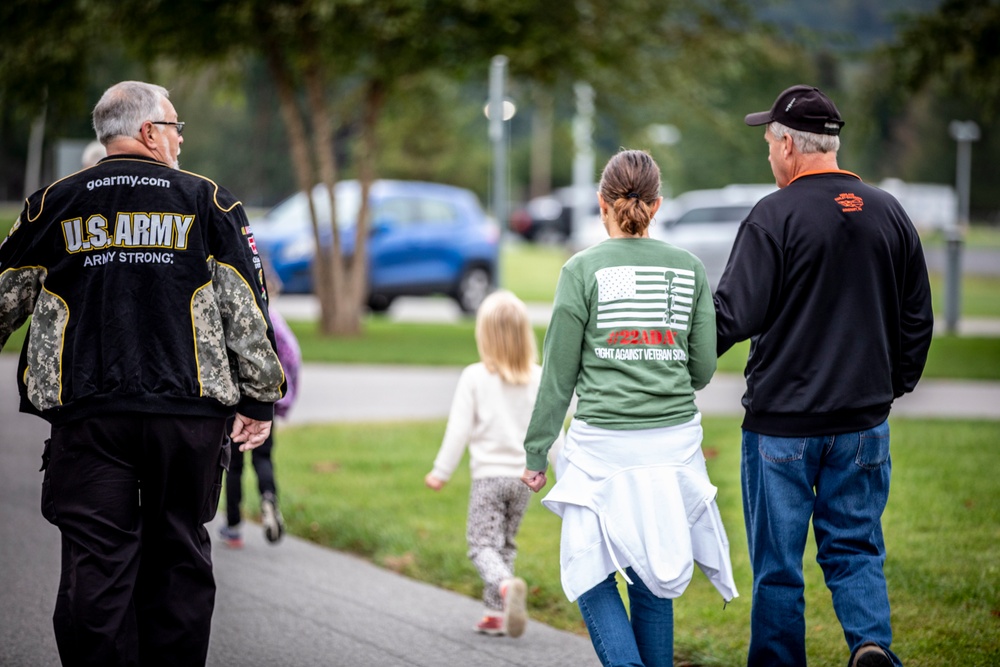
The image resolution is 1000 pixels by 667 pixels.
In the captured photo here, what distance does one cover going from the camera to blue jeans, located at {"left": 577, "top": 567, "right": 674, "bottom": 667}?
141 inches

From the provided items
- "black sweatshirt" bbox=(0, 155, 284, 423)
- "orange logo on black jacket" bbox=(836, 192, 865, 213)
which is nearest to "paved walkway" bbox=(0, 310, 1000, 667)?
"black sweatshirt" bbox=(0, 155, 284, 423)

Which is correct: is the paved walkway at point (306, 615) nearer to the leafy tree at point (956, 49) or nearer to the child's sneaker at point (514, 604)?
the child's sneaker at point (514, 604)

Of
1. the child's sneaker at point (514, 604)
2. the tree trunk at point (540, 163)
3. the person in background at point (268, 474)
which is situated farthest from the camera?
the tree trunk at point (540, 163)

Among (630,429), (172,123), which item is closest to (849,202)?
(630,429)

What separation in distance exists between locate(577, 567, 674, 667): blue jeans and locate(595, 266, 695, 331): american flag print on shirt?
30.1 inches

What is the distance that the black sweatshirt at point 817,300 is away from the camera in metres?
3.77

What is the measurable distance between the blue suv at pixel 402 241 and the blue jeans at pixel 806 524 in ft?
48.8

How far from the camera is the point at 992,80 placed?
13586 millimetres

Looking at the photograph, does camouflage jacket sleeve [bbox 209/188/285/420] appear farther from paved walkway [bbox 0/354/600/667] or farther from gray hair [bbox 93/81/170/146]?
paved walkway [bbox 0/354/600/667]

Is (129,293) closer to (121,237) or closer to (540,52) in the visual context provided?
(121,237)

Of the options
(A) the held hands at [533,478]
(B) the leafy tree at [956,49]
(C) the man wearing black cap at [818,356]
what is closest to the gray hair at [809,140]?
(C) the man wearing black cap at [818,356]

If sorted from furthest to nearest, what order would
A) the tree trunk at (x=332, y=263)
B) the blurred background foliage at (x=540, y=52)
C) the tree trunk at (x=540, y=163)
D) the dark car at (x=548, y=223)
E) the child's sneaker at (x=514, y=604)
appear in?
1. the tree trunk at (x=540, y=163)
2. the dark car at (x=548, y=223)
3. the tree trunk at (x=332, y=263)
4. the blurred background foliage at (x=540, y=52)
5. the child's sneaker at (x=514, y=604)

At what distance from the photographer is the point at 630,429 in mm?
3584

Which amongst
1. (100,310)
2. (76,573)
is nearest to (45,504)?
(76,573)
